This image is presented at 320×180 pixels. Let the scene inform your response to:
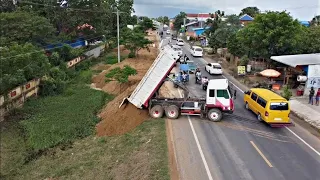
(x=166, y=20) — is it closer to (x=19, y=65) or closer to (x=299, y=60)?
(x=299, y=60)

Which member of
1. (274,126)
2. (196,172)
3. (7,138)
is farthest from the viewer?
(274,126)

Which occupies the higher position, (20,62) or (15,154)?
(20,62)

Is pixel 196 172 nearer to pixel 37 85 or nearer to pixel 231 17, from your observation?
pixel 37 85

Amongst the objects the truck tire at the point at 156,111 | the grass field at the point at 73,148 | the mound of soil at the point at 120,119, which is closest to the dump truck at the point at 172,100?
the truck tire at the point at 156,111

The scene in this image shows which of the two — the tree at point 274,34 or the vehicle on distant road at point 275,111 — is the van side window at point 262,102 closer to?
the vehicle on distant road at point 275,111

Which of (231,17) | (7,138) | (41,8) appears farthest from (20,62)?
(231,17)
